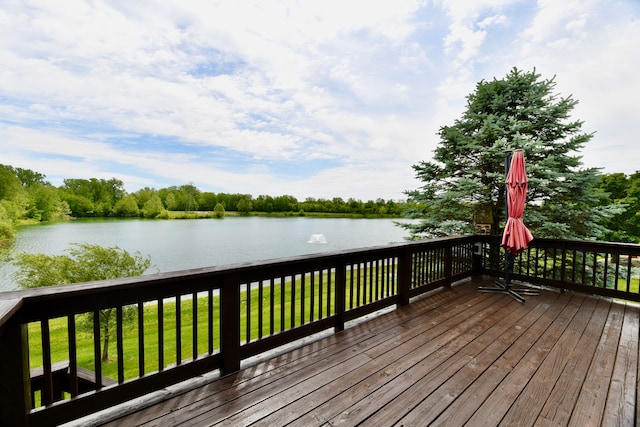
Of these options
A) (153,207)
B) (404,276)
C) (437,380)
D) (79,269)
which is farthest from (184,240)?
(437,380)

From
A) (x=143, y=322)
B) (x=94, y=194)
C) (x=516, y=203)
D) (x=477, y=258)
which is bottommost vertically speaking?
(x=477, y=258)

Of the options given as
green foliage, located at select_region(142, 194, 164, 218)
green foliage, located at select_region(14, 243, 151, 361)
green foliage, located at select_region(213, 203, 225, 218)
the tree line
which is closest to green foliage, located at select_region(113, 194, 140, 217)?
the tree line

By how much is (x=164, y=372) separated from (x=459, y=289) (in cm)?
438

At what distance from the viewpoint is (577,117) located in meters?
6.46

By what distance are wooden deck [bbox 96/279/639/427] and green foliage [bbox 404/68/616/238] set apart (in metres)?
3.83

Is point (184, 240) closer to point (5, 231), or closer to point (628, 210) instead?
point (5, 231)

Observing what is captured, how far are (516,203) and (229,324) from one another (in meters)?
4.16

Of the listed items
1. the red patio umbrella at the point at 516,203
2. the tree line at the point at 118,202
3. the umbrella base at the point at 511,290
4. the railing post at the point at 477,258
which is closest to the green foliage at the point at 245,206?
the tree line at the point at 118,202

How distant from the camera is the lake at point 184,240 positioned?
15406 mm

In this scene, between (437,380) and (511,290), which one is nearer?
(437,380)

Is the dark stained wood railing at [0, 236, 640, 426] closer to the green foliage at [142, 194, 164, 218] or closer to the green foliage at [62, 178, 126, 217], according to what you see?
the green foliage at [62, 178, 126, 217]

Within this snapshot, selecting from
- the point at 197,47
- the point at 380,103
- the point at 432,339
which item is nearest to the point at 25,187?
the point at 197,47

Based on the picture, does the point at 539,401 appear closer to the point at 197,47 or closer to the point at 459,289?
the point at 459,289

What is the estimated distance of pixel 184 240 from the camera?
21.8 metres
